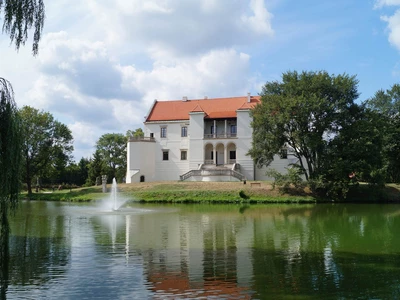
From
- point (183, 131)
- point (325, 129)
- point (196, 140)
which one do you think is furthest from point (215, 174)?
point (325, 129)

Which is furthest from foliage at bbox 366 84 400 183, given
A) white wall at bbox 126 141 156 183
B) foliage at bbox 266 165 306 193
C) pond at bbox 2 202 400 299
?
pond at bbox 2 202 400 299

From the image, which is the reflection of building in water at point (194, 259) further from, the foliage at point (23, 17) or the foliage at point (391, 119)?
the foliage at point (391, 119)

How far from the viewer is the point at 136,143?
54031 mm

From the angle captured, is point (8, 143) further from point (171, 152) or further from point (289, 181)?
point (171, 152)

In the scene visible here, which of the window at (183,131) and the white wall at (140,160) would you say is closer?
the white wall at (140,160)

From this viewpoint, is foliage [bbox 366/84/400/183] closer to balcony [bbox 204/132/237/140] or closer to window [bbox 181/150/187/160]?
balcony [bbox 204/132/237/140]

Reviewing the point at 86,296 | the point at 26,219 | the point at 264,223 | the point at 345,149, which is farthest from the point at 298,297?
the point at 345,149

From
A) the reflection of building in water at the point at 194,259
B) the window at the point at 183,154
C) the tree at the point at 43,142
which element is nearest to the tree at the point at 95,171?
the tree at the point at 43,142

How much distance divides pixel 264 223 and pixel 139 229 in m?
6.67

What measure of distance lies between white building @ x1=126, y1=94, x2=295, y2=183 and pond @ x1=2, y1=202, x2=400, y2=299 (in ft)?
104

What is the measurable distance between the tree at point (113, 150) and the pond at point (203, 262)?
5412 cm

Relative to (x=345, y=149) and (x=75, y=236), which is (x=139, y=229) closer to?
(x=75, y=236)

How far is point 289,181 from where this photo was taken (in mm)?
38781

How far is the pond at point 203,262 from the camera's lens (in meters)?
8.88
